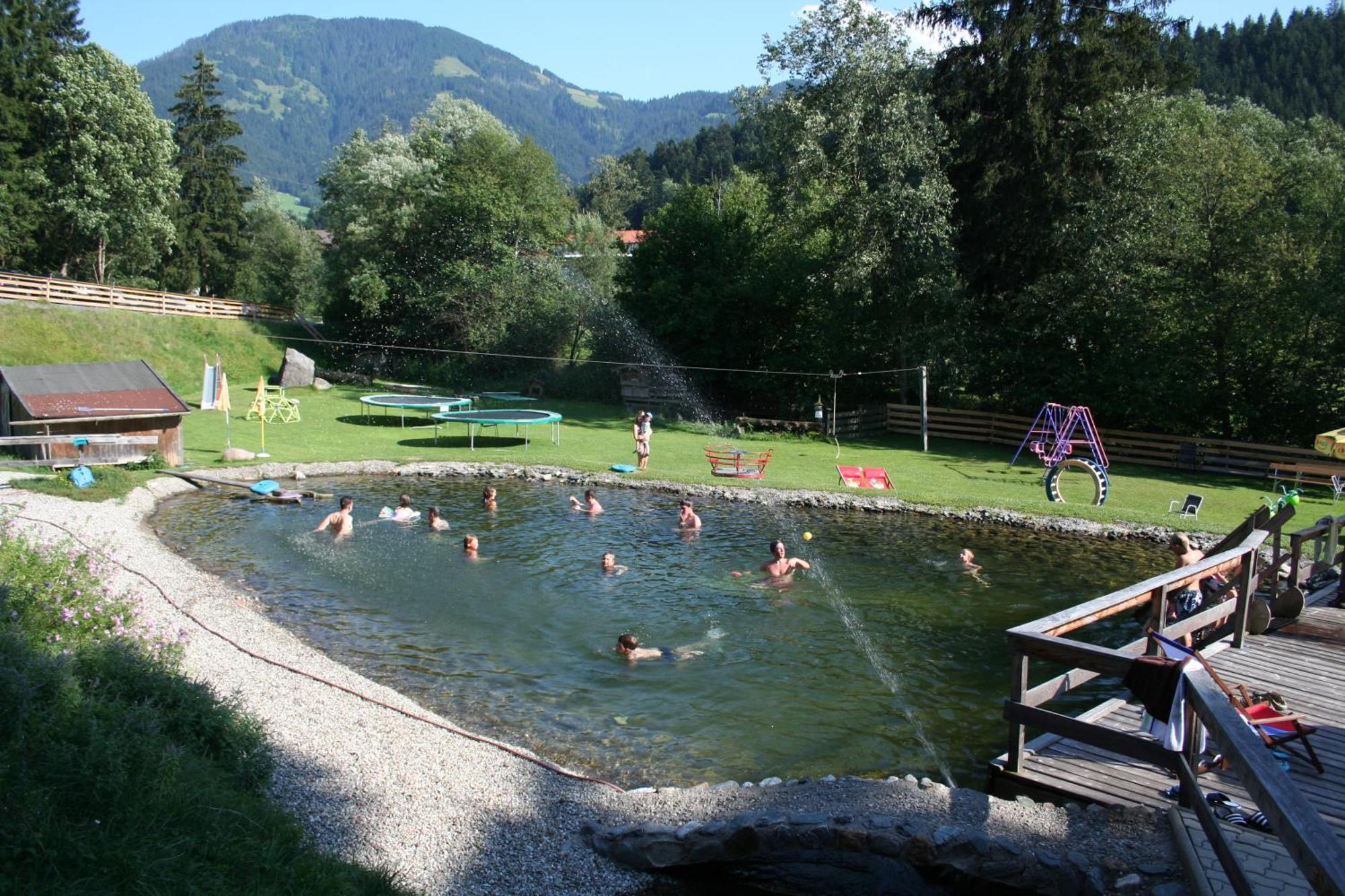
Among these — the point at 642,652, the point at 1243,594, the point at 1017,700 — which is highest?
the point at 1243,594

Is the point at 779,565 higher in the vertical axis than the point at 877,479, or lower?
lower

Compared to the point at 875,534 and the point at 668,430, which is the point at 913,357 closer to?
the point at 668,430

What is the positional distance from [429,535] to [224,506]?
213 inches

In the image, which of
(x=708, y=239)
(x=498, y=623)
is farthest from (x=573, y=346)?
(x=498, y=623)

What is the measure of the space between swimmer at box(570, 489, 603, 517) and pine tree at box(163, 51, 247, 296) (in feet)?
139

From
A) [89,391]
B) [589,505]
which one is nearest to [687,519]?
[589,505]

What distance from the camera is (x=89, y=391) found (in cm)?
2272

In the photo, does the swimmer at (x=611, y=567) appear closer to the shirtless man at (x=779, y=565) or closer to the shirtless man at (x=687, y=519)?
the shirtless man at (x=779, y=565)

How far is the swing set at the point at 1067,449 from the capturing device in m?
22.7

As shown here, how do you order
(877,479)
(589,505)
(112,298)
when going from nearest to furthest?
(589,505) → (877,479) → (112,298)

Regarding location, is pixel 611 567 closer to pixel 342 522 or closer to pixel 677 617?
pixel 677 617

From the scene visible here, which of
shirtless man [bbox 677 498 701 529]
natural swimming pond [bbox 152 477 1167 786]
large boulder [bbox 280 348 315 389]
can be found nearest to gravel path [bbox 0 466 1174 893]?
natural swimming pond [bbox 152 477 1167 786]

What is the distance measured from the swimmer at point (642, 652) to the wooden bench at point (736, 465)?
40.2ft

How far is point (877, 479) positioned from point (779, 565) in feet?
28.0
